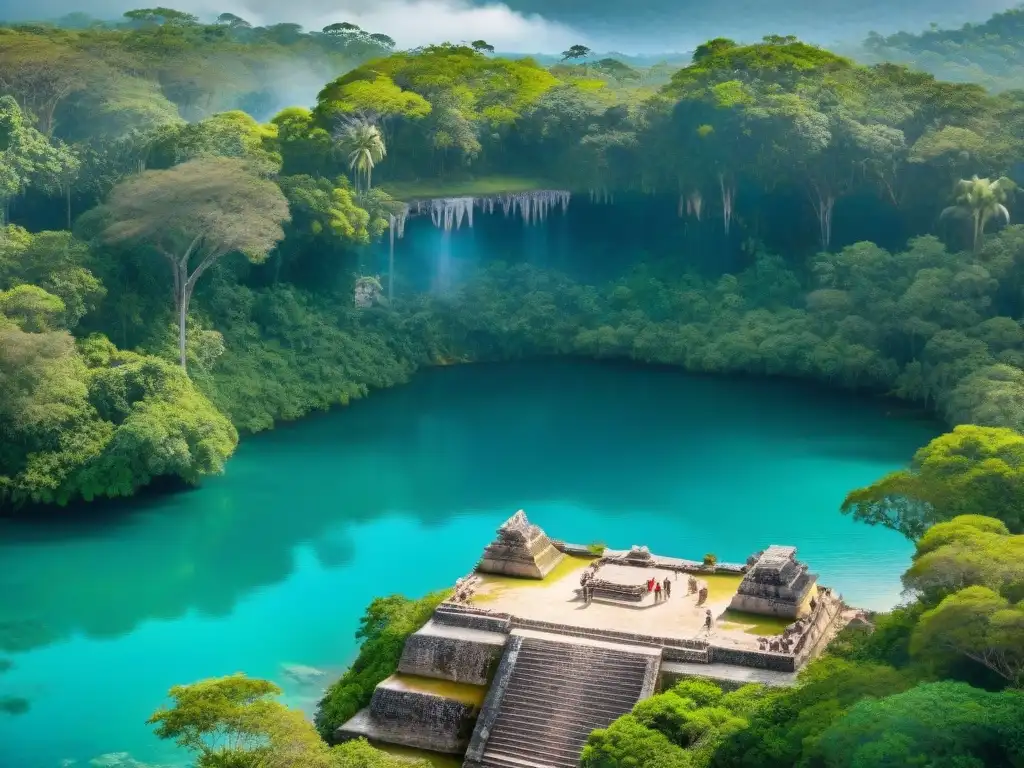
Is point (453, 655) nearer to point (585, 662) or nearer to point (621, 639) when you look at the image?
point (585, 662)

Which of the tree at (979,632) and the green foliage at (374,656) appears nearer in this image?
the tree at (979,632)

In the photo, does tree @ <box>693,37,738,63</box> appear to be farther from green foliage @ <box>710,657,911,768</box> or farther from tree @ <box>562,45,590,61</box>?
green foliage @ <box>710,657,911,768</box>

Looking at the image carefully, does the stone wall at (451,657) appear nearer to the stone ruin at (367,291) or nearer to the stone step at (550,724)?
the stone step at (550,724)

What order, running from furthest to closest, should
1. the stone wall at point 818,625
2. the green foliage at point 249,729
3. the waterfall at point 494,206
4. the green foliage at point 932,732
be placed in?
the waterfall at point 494,206 < the stone wall at point 818,625 < the green foliage at point 249,729 < the green foliage at point 932,732

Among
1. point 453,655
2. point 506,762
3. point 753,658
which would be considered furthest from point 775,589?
point 506,762

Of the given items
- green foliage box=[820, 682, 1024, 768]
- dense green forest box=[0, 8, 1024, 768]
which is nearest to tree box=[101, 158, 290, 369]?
dense green forest box=[0, 8, 1024, 768]

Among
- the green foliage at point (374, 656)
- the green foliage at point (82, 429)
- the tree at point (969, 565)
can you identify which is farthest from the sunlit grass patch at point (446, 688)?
the green foliage at point (82, 429)
